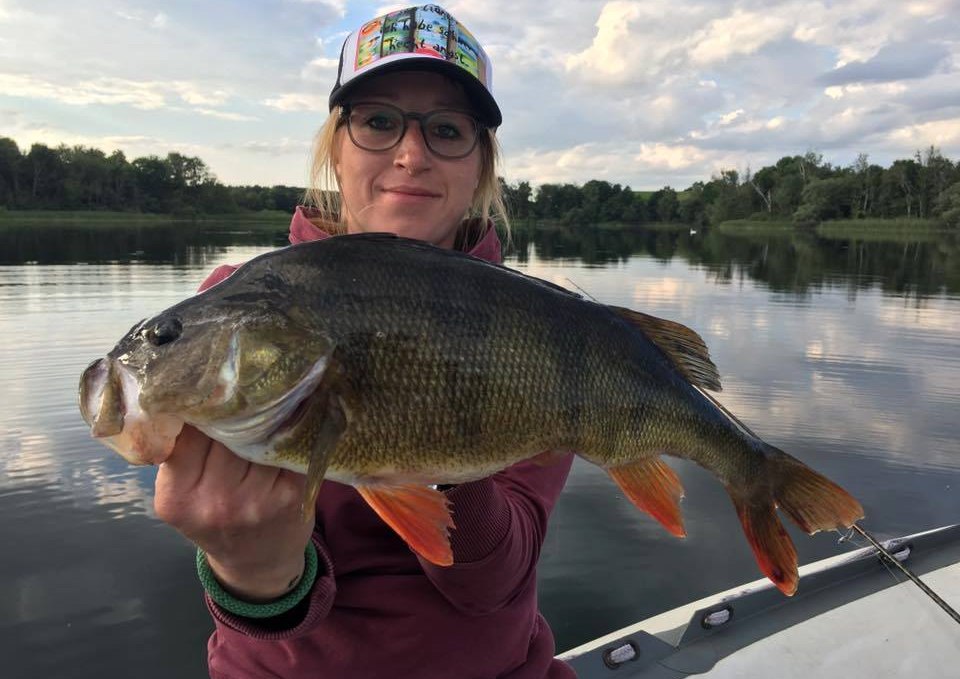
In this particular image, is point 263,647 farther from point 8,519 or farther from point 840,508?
point 8,519

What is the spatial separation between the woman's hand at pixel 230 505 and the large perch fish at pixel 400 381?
58 millimetres

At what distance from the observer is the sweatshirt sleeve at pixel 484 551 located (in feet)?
6.66

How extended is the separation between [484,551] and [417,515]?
394 millimetres

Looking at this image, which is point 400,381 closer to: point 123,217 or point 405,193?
point 405,193

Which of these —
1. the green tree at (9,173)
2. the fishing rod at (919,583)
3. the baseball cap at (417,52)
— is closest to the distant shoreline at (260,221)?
the green tree at (9,173)

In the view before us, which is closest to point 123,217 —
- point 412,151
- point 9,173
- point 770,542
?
point 9,173

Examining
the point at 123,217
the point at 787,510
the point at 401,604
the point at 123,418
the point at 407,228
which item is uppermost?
the point at 123,217

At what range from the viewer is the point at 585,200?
127875 mm

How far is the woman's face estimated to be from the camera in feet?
8.01

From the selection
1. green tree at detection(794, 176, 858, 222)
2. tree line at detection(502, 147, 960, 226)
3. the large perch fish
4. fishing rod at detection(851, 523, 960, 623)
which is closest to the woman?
the large perch fish

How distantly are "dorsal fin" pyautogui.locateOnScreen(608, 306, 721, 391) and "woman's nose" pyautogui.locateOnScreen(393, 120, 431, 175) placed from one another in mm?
919

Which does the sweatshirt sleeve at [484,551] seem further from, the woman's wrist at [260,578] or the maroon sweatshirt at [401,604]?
the woman's wrist at [260,578]

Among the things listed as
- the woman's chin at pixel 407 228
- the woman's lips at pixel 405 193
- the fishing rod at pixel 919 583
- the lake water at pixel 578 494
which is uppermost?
the woman's lips at pixel 405 193

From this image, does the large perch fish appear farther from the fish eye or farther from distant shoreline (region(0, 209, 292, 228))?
distant shoreline (region(0, 209, 292, 228))
